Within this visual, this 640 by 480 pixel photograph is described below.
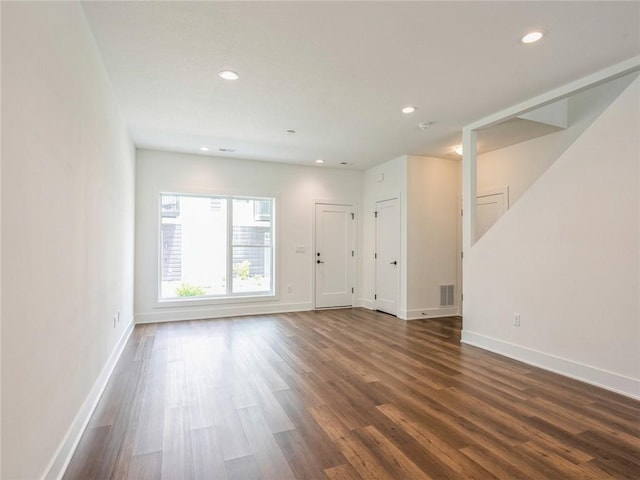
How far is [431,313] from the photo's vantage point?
227 inches

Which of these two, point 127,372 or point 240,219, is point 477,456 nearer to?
point 127,372

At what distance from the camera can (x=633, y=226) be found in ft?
9.15

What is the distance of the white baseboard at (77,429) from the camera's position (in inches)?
67.1

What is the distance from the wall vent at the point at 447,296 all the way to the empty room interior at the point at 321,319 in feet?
1.10

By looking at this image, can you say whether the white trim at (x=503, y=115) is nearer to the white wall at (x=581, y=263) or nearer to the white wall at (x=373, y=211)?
the white wall at (x=581, y=263)

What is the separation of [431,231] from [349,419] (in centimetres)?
407

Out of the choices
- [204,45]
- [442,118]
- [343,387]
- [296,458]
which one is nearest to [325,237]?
[442,118]

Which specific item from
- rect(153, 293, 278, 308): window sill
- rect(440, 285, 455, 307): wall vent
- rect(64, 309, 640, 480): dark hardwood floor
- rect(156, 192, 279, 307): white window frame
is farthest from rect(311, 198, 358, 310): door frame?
rect(64, 309, 640, 480): dark hardwood floor

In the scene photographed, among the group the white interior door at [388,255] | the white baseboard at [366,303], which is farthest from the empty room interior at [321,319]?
the white baseboard at [366,303]

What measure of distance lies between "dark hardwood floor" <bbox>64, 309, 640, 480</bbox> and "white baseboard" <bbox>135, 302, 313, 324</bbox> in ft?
4.89

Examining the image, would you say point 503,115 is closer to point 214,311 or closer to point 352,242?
point 352,242

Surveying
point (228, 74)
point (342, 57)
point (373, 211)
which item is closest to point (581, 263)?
point (342, 57)

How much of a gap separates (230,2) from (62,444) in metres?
2.75

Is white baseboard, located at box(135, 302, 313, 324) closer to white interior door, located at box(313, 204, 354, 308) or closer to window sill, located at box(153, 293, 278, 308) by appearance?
window sill, located at box(153, 293, 278, 308)
